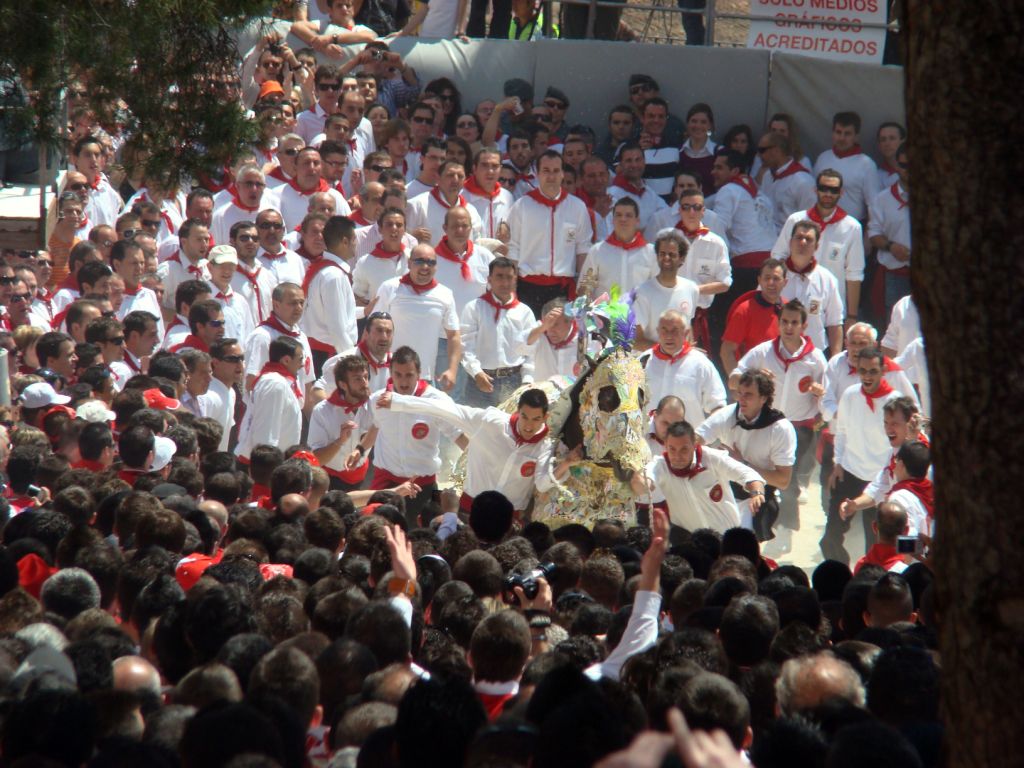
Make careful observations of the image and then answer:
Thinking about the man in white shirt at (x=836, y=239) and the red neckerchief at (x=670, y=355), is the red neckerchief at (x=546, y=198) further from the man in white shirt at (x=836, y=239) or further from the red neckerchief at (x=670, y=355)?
the red neckerchief at (x=670, y=355)

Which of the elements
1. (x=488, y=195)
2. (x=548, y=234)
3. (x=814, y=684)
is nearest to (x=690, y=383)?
(x=548, y=234)

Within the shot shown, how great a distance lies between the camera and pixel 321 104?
13078 millimetres

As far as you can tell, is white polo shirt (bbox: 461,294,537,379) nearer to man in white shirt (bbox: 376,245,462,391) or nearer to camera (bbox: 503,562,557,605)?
man in white shirt (bbox: 376,245,462,391)

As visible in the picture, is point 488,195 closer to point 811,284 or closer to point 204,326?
point 811,284

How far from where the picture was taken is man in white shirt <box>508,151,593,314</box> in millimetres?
11953

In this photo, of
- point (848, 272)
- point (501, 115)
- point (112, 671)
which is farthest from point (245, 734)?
point (501, 115)

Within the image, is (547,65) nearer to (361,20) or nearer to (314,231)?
(361,20)

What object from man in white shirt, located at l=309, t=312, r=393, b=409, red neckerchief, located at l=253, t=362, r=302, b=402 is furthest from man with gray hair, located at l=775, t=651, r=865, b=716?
man in white shirt, located at l=309, t=312, r=393, b=409

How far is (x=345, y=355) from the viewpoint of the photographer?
369 inches

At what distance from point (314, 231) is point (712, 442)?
144 inches

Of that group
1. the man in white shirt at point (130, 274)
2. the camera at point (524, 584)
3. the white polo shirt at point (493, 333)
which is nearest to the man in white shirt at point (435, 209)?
the white polo shirt at point (493, 333)

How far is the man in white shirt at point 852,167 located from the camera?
41.5ft

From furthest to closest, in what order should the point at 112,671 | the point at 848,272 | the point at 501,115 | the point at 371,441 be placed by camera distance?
the point at 501,115 < the point at 848,272 < the point at 371,441 < the point at 112,671

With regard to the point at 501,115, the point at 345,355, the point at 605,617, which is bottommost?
the point at 605,617
